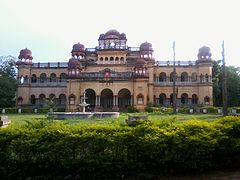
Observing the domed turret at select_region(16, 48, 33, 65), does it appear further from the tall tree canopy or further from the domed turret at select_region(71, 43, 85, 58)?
the tall tree canopy

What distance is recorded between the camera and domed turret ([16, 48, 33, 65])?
54.5 meters

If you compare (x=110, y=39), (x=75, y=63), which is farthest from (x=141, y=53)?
(x=75, y=63)

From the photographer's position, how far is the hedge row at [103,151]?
293 inches

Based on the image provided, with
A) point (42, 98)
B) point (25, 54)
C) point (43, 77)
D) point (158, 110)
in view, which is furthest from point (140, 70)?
point (25, 54)

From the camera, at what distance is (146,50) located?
5072cm

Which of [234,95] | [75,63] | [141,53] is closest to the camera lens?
[75,63]

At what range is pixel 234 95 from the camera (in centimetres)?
5478

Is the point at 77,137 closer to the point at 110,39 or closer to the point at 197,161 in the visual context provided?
the point at 197,161

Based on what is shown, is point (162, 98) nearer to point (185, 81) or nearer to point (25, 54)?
point (185, 81)

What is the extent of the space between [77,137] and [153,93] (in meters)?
44.2

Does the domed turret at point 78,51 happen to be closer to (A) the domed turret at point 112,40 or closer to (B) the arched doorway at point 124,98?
(A) the domed turret at point 112,40

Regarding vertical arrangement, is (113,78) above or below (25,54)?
below

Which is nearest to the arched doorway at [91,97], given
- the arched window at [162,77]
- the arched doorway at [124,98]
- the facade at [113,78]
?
the facade at [113,78]

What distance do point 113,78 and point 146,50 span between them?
8.42 m
